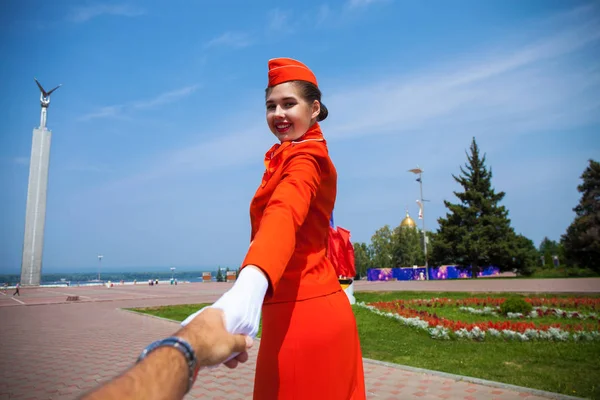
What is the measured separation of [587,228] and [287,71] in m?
38.4

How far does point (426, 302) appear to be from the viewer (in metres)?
13.1

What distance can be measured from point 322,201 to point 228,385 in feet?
14.8

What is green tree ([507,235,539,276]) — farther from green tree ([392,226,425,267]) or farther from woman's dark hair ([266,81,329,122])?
woman's dark hair ([266,81,329,122])

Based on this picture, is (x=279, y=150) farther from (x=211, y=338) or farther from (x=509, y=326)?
(x=509, y=326)

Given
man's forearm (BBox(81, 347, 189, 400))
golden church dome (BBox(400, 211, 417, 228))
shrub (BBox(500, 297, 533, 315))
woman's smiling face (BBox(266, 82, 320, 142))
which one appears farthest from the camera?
golden church dome (BBox(400, 211, 417, 228))

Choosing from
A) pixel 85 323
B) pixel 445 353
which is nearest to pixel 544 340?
pixel 445 353

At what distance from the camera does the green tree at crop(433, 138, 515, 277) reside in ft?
111

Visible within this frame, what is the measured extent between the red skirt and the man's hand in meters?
0.47

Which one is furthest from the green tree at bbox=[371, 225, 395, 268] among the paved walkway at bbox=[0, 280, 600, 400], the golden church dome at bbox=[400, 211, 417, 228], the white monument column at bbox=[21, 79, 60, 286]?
the paved walkway at bbox=[0, 280, 600, 400]

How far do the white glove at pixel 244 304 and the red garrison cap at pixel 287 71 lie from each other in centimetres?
94

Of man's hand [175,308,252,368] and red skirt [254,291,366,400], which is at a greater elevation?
man's hand [175,308,252,368]

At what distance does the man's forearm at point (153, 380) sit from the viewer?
23.1 inches

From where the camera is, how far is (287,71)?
1593mm

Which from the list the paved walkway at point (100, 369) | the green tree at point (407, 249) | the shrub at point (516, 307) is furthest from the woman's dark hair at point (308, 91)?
the green tree at point (407, 249)
